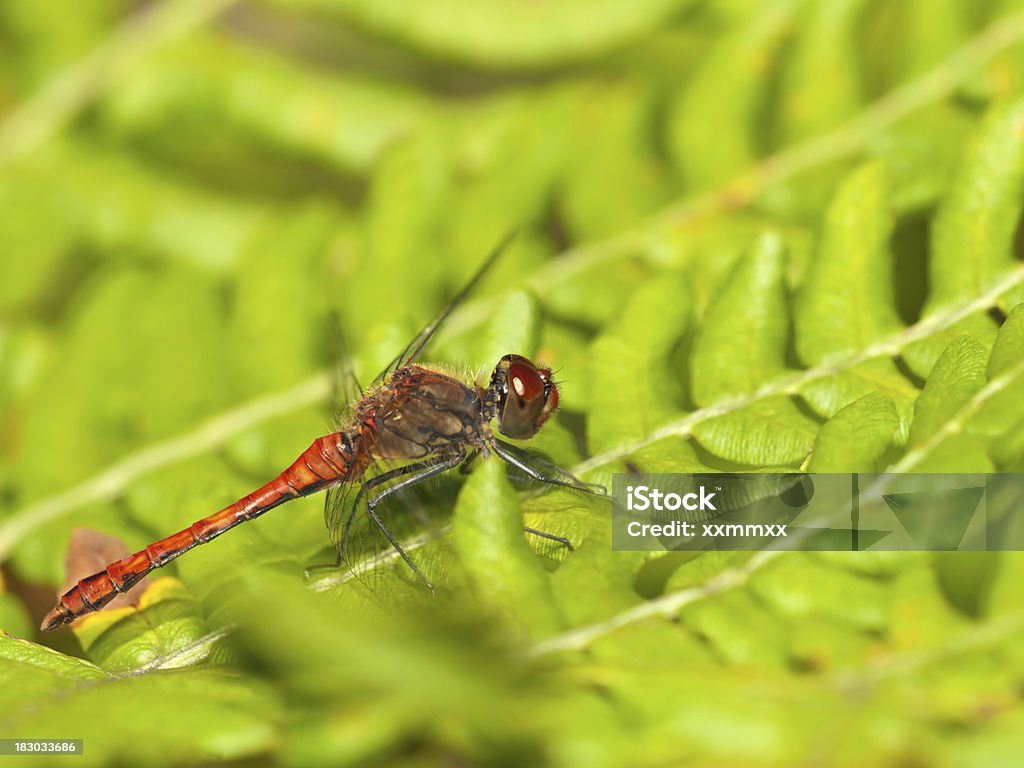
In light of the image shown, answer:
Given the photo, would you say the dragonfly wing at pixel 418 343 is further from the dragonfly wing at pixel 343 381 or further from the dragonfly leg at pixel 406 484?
the dragonfly leg at pixel 406 484

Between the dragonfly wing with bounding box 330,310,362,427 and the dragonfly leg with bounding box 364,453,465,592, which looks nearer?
the dragonfly leg with bounding box 364,453,465,592

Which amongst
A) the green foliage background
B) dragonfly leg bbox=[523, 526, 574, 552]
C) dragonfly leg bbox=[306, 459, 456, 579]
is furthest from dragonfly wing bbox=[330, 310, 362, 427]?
dragonfly leg bbox=[523, 526, 574, 552]

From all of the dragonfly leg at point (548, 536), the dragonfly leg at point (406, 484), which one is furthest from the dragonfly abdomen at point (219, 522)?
the dragonfly leg at point (548, 536)

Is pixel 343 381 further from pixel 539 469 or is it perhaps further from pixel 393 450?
pixel 539 469

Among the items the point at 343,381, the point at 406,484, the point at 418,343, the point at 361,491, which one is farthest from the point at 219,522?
the point at 418,343

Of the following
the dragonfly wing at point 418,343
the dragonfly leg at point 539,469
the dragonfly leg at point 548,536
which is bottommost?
the dragonfly leg at point 548,536

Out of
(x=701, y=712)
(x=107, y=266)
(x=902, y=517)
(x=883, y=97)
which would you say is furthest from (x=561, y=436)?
(x=107, y=266)

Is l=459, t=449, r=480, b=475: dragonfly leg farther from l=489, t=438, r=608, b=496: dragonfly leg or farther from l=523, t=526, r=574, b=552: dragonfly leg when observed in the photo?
l=523, t=526, r=574, b=552: dragonfly leg
